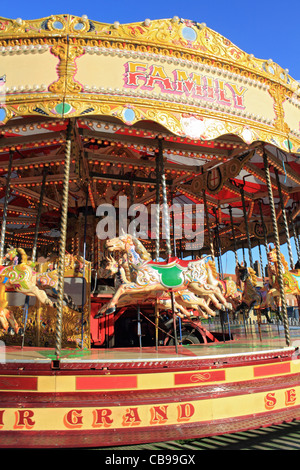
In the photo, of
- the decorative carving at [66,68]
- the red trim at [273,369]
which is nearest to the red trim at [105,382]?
the red trim at [273,369]

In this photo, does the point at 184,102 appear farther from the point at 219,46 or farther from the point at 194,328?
the point at 194,328

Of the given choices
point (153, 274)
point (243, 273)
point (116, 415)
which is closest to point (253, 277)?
point (243, 273)

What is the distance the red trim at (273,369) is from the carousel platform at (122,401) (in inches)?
9.2

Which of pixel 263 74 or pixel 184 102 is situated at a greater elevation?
pixel 263 74

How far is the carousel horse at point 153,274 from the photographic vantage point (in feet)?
16.9

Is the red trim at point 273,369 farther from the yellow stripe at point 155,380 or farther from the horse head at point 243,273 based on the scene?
the horse head at point 243,273

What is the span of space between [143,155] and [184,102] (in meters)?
3.82

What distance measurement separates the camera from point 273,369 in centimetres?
476

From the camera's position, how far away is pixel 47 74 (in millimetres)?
4879

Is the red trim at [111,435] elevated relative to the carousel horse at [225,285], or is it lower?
lower

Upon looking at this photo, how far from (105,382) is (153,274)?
1796mm

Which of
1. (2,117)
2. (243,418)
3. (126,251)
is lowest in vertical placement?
(243,418)

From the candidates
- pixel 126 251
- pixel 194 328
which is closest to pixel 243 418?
pixel 126 251

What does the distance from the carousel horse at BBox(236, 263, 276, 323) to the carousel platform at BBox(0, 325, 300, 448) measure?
7.94ft
